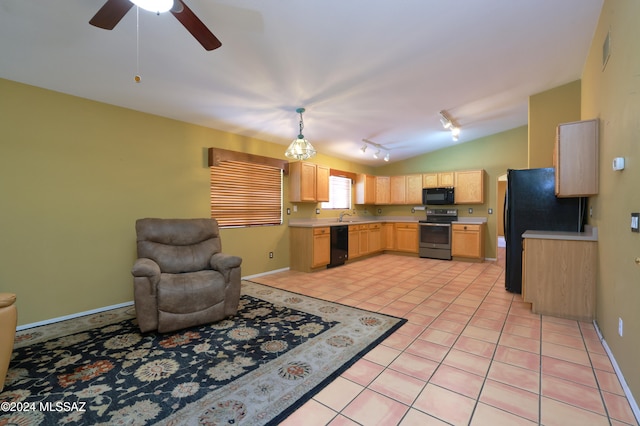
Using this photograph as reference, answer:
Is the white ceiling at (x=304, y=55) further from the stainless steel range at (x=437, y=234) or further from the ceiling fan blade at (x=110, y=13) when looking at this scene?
the stainless steel range at (x=437, y=234)

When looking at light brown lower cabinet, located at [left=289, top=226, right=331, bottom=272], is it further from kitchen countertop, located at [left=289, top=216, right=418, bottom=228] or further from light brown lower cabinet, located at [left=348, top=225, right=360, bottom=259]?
light brown lower cabinet, located at [left=348, top=225, right=360, bottom=259]

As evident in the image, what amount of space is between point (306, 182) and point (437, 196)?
323cm

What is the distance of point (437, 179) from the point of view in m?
6.50

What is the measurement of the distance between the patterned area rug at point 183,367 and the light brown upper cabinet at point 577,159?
7.15 feet

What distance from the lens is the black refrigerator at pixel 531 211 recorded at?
334 centimetres

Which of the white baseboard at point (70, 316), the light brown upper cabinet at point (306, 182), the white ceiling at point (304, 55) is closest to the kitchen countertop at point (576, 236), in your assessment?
the white ceiling at point (304, 55)

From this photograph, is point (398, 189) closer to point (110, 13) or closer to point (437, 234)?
point (437, 234)

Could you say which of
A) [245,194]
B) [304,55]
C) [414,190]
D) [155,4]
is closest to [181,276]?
[245,194]

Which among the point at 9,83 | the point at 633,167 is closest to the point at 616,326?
the point at 633,167

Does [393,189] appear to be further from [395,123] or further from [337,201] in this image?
[395,123]

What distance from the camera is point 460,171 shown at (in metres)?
6.21

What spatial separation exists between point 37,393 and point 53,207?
1918 millimetres

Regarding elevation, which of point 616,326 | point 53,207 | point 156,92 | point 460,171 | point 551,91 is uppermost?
point 551,91

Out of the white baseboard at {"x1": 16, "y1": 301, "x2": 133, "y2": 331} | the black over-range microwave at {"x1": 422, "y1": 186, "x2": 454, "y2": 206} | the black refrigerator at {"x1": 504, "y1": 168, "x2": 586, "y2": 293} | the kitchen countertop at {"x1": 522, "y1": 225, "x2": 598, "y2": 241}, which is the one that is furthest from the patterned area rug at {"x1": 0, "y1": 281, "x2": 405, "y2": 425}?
the black over-range microwave at {"x1": 422, "y1": 186, "x2": 454, "y2": 206}
